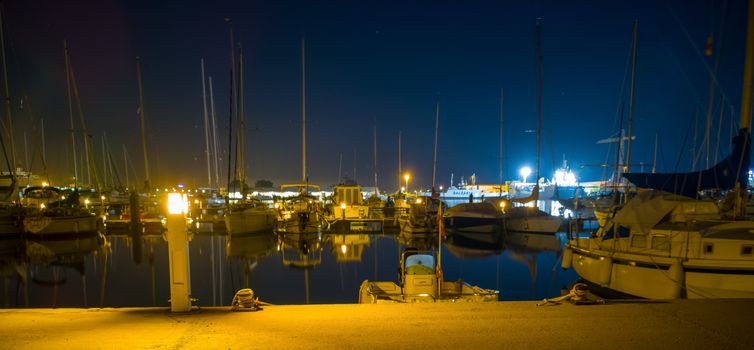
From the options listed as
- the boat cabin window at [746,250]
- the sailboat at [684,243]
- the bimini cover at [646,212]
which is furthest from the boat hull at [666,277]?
the bimini cover at [646,212]

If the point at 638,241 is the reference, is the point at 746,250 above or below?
above

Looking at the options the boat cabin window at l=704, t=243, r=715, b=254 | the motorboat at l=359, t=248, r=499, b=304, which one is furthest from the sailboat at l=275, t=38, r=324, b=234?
the boat cabin window at l=704, t=243, r=715, b=254

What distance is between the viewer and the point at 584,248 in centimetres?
1457

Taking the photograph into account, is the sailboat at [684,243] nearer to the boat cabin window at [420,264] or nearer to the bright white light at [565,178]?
the boat cabin window at [420,264]

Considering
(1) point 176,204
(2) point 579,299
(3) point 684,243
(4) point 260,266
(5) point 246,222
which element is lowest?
(4) point 260,266

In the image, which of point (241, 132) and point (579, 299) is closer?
point (579, 299)

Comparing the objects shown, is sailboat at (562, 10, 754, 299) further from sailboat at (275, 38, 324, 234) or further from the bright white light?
the bright white light

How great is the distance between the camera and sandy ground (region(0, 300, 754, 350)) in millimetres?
4418

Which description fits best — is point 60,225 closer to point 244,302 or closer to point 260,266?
point 260,266

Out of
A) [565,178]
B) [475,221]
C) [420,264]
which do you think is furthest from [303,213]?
[565,178]

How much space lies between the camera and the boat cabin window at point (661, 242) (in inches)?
463

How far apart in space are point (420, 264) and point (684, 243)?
25.6 feet

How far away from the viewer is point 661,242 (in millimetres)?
11922

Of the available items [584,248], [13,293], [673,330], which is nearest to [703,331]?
[673,330]
